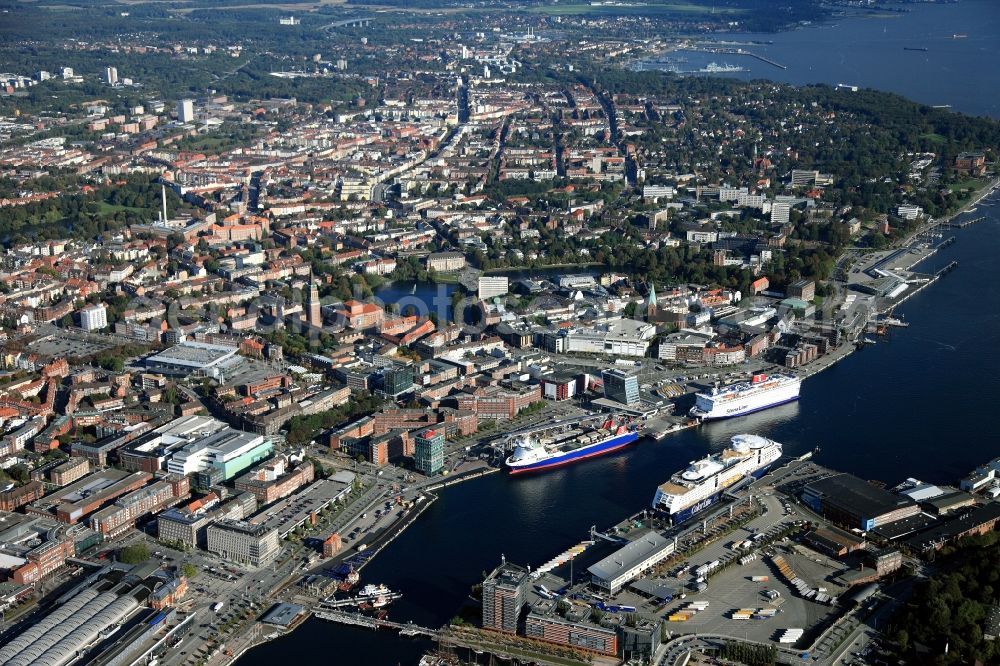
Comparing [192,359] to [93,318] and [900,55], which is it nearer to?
[93,318]

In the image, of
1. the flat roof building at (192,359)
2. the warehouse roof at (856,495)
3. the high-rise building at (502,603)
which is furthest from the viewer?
the flat roof building at (192,359)

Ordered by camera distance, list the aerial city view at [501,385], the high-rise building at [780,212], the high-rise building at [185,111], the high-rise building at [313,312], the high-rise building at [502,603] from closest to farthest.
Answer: the high-rise building at [502,603], the aerial city view at [501,385], the high-rise building at [313,312], the high-rise building at [780,212], the high-rise building at [185,111]

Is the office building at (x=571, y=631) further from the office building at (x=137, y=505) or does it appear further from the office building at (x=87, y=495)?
the office building at (x=87, y=495)

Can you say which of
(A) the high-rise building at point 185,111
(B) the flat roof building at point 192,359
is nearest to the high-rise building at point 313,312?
(B) the flat roof building at point 192,359

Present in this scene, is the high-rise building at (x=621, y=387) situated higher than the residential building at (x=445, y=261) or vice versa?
the high-rise building at (x=621, y=387)

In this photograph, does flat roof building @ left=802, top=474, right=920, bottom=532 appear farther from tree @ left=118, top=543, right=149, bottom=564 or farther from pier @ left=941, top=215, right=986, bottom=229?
pier @ left=941, top=215, right=986, bottom=229

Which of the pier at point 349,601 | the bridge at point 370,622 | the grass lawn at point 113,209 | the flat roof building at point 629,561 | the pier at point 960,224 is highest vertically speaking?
the flat roof building at point 629,561

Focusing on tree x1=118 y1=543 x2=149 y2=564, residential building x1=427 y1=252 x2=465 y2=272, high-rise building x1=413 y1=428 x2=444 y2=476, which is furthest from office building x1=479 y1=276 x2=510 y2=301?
tree x1=118 y1=543 x2=149 y2=564

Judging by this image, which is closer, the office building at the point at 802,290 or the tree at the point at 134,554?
the tree at the point at 134,554
